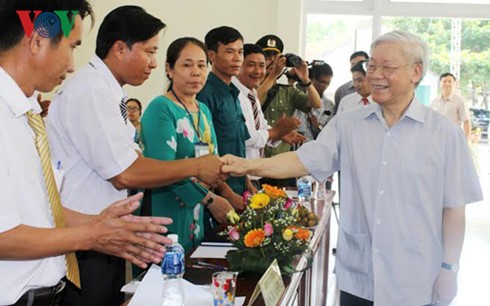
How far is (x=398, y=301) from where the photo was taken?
1924 millimetres

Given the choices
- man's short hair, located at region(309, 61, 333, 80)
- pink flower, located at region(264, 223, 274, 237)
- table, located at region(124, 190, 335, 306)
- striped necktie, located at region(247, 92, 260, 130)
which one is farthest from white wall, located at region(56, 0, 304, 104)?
pink flower, located at region(264, 223, 274, 237)

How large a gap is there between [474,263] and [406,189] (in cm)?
342

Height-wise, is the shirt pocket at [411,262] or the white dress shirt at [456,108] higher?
the white dress shirt at [456,108]

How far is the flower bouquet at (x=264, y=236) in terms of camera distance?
1.79 m

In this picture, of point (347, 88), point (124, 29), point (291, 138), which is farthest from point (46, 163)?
point (347, 88)

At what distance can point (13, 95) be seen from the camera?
1.24m

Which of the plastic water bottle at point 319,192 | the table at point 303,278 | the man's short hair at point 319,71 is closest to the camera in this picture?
the table at point 303,278

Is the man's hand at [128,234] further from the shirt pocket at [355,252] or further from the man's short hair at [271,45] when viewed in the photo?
the man's short hair at [271,45]

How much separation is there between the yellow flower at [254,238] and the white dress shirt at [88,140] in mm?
470

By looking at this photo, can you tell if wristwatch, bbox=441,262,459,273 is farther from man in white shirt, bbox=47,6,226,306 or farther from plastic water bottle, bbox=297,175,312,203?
plastic water bottle, bbox=297,175,312,203

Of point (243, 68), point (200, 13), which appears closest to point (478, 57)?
point (200, 13)

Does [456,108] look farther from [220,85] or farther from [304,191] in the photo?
[220,85]

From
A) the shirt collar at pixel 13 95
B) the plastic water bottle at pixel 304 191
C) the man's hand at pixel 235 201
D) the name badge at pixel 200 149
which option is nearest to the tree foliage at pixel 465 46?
the plastic water bottle at pixel 304 191

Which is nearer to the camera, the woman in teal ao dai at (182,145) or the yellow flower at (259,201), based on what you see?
the yellow flower at (259,201)
